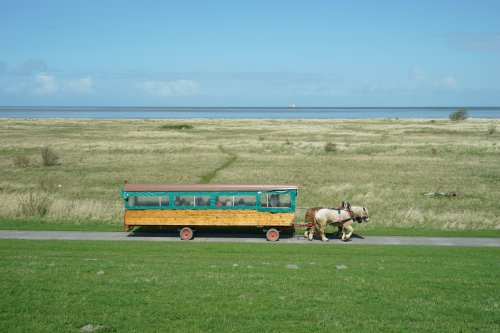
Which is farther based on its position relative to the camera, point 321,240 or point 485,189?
point 485,189

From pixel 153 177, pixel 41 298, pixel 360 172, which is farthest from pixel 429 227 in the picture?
pixel 153 177

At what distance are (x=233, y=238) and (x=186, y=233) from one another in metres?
2.25

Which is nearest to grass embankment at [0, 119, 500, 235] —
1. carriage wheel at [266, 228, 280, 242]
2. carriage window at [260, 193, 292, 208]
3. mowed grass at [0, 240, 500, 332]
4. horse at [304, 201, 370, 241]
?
horse at [304, 201, 370, 241]

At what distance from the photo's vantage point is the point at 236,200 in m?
24.9

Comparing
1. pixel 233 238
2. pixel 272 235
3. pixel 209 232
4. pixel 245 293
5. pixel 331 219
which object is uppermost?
pixel 245 293

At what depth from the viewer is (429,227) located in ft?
89.0

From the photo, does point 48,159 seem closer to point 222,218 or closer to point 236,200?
point 222,218

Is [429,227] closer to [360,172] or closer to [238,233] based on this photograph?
[238,233]

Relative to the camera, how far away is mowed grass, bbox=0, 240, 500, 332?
11.0 meters

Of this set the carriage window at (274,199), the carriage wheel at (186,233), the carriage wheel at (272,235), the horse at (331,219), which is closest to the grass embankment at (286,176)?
the horse at (331,219)

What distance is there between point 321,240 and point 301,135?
255 feet

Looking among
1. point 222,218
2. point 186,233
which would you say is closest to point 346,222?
point 222,218

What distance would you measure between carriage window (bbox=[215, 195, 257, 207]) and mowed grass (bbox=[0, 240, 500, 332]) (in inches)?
210

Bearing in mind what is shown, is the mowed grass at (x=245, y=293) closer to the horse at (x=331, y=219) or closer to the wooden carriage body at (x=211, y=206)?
the horse at (x=331, y=219)
